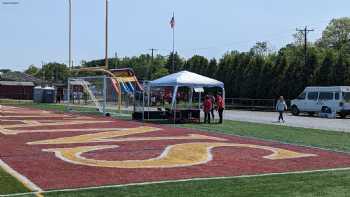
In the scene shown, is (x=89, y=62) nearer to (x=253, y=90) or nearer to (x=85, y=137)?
(x=253, y=90)

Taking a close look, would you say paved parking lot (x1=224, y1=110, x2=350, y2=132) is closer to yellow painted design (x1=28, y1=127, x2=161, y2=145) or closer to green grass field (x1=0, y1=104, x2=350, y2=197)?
yellow painted design (x1=28, y1=127, x2=161, y2=145)

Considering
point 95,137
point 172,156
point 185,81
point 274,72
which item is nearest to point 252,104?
point 274,72

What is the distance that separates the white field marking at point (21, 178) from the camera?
9.22 meters

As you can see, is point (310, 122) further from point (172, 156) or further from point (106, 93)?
point (172, 156)

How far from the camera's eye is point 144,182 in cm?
1015

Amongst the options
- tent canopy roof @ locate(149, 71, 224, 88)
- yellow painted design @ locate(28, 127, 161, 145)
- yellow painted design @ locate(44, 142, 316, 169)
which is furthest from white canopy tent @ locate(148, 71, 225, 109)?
yellow painted design @ locate(44, 142, 316, 169)

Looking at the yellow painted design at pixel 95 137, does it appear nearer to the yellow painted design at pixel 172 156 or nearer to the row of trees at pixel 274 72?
the yellow painted design at pixel 172 156

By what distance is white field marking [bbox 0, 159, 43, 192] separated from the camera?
922cm

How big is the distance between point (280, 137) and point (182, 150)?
21.5ft

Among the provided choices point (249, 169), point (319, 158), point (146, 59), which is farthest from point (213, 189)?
point (146, 59)

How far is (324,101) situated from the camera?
40000mm

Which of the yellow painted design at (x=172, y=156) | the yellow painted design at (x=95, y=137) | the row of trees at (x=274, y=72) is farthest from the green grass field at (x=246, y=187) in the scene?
the row of trees at (x=274, y=72)

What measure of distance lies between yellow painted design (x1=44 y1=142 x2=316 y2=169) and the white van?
23.8 meters

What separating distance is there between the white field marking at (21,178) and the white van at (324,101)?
1216 inches
